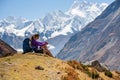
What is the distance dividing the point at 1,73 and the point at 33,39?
10100mm

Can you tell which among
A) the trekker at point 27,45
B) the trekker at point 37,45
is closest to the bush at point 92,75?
the trekker at point 37,45

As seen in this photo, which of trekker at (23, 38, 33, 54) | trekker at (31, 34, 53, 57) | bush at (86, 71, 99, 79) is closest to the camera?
trekker at (31, 34, 53, 57)

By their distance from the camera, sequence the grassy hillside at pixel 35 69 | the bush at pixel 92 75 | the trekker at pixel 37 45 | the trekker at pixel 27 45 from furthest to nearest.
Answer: the bush at pixel 92 75 < the trekker at pixel 27 45 < the trekker at pixel 37 45 < the grassy hillside at pixel 35 69

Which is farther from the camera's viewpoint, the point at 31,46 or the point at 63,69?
the point at 31,46

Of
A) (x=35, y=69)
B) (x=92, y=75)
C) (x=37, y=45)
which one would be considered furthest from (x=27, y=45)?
(x=92, y=75)

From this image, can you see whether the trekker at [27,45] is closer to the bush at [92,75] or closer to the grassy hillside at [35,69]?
the grassy hillside at [35,69]

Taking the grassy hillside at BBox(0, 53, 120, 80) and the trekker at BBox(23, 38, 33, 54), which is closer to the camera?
the grassy hillside at BBox(0, 53, 120, 80)

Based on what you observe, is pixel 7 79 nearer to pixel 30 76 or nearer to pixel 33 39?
pixel 30 76

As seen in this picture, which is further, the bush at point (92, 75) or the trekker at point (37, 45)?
the bush at point (92, 75)

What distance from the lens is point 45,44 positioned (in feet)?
133

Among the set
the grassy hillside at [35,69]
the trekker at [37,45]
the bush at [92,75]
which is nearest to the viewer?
the grassy hillside at [35,69]

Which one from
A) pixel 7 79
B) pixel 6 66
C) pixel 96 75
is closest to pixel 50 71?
pixel 6 66

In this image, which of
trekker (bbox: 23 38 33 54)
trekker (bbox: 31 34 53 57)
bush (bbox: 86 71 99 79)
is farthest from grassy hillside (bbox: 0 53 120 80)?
trekker (bbox: 23 38 33 54)

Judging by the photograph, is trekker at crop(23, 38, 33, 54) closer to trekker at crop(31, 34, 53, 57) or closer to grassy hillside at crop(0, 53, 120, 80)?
trekker at crop(31, 34, 53, 57)
